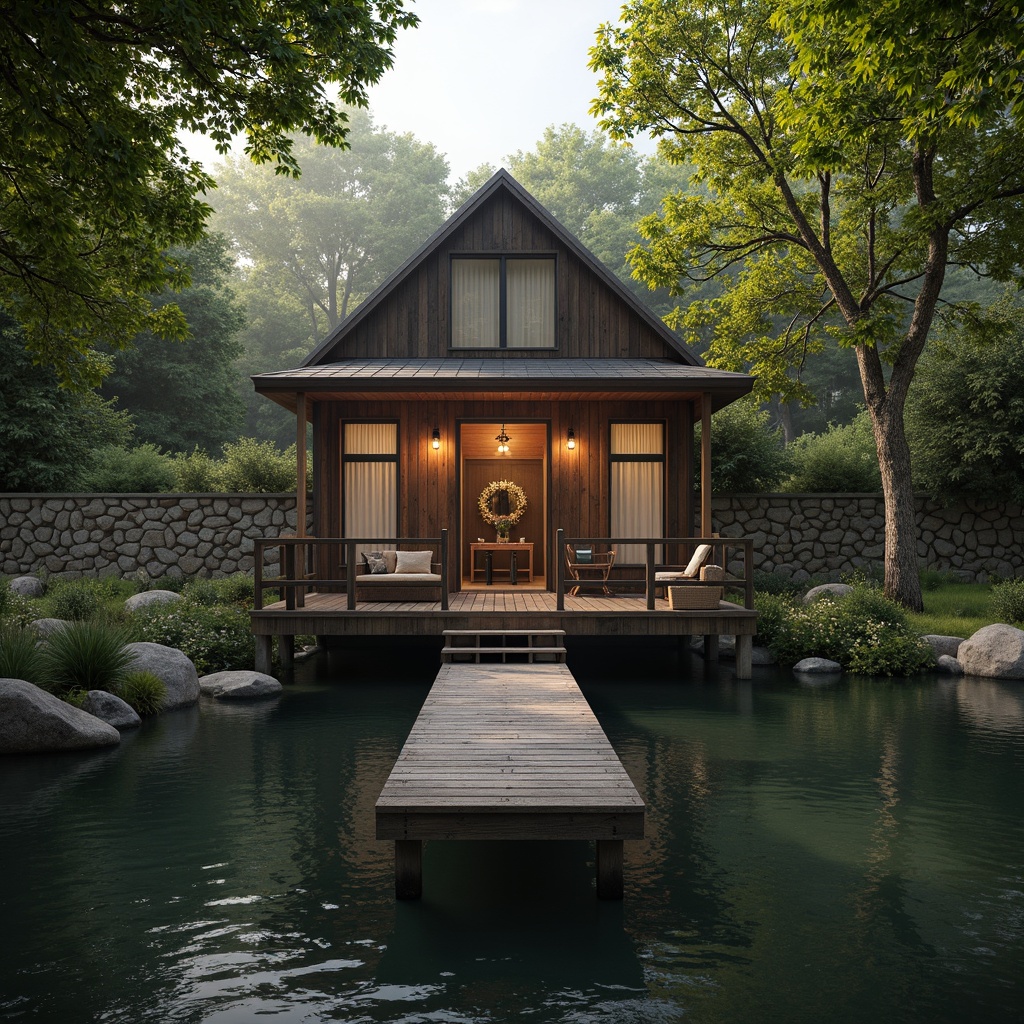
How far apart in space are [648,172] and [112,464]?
32.2 metres

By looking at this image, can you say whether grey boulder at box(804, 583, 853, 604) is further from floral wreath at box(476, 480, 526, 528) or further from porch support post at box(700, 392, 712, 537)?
floral wreath at box(476, 480, 526, 528)


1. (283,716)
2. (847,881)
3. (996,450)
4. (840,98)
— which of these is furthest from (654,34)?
(847,881)

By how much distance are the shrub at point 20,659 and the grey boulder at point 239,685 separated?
6.47 ft

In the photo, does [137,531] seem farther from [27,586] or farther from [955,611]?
[955,611]

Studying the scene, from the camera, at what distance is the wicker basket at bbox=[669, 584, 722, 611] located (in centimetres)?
1119

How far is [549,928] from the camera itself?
446 cm

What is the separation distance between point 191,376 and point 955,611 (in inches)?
881

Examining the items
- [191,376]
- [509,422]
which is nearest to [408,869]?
[509,422]

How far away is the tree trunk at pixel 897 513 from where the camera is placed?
14633 mm

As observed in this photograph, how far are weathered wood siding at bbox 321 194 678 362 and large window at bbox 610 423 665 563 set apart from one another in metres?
1.31

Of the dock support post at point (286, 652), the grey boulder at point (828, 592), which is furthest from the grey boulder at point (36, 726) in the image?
the grey boulder at point (828, 592)

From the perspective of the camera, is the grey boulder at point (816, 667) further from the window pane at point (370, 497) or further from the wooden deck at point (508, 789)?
the window pane at point (370, 497)

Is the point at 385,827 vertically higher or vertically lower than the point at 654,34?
lower

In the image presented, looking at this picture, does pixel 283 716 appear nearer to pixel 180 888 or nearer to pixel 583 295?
pixel 180 888
